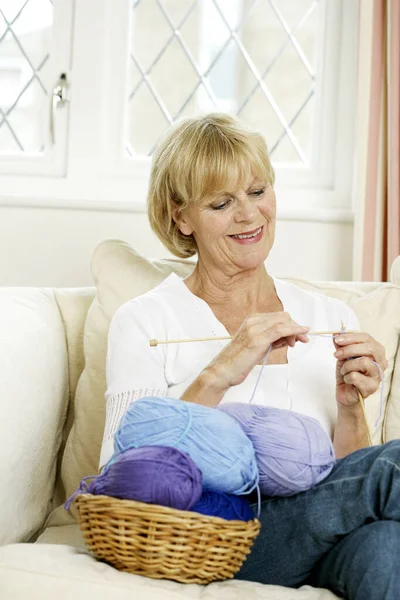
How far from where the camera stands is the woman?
1.25 metres

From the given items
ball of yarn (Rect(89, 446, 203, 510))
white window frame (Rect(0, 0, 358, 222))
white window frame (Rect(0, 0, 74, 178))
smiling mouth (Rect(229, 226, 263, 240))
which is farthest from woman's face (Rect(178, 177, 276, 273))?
white window frame (Rect(0, 0, 74, 178))

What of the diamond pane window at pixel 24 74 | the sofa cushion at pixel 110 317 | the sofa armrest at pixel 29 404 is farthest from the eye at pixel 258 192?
the diamond pane window at pixel 24 74

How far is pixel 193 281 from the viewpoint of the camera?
1782mm

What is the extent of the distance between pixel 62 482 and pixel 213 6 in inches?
60.5

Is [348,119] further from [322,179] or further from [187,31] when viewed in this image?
[187,31]

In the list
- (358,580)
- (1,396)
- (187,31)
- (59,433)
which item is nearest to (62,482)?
(59,433)

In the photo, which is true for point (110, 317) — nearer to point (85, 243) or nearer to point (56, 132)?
point (85, 243)

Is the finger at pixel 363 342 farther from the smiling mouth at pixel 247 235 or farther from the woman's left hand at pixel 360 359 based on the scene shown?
the smiling mouth at pixel 247 235

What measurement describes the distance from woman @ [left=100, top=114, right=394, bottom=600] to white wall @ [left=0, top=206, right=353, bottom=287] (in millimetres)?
690

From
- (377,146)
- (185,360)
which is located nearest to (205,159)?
(185,360)

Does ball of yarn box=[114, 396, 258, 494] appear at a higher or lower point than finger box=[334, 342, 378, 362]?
lower

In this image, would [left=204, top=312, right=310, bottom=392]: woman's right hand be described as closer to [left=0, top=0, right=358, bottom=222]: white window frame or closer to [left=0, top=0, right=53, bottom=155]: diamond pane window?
[left=0, top=0, right=358, bottom=222]: white window frame

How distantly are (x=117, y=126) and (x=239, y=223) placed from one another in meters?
1.05

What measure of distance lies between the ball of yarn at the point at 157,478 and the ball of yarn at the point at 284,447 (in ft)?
0.41
